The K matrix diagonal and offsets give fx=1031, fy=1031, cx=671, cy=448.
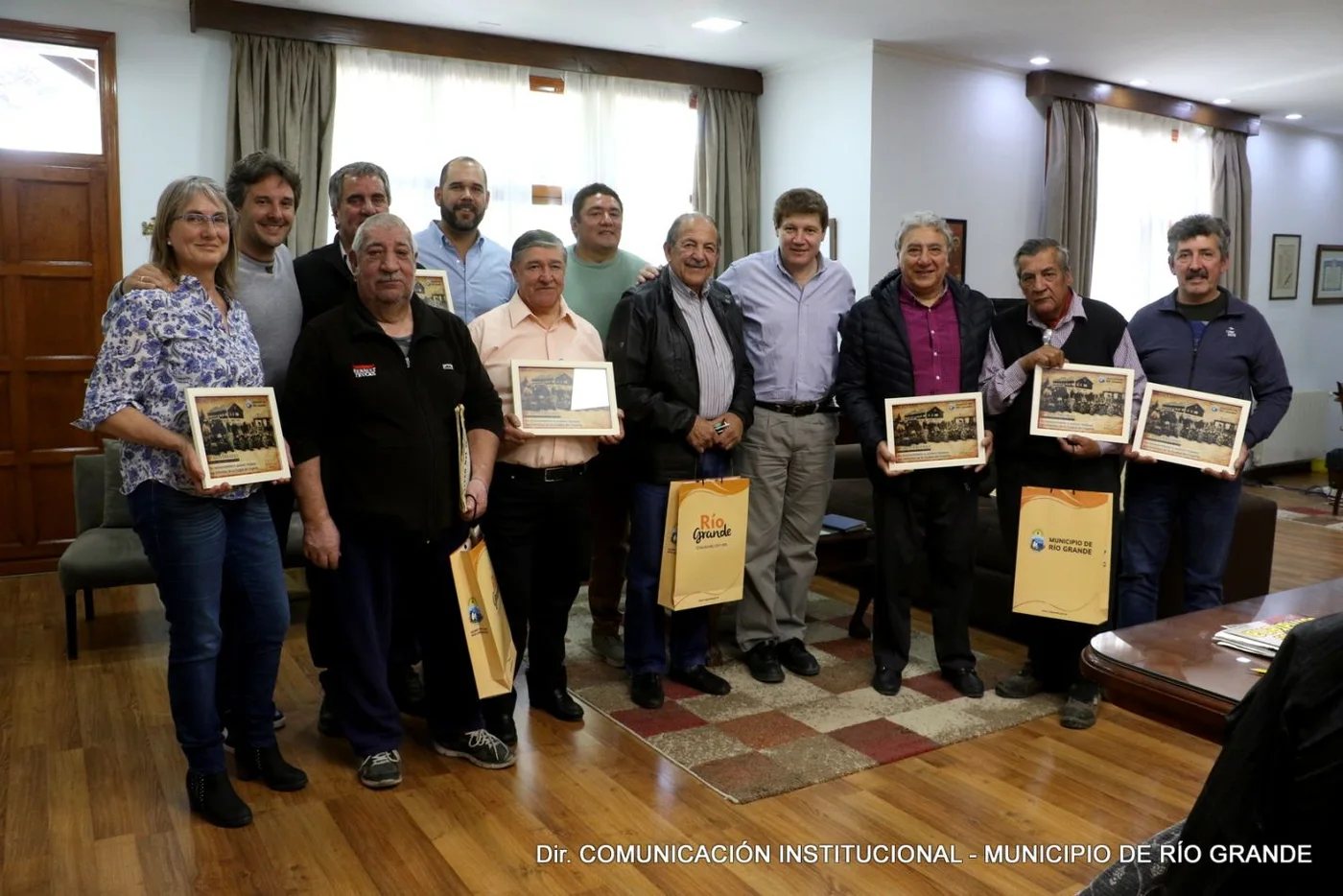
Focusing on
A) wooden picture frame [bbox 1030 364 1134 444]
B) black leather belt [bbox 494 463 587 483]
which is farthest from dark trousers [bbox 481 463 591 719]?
wooden picture frame [bbox 1030 364 1134 444]

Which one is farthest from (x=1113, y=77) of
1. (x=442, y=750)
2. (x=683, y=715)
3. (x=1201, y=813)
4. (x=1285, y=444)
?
(x=1201, y=813)

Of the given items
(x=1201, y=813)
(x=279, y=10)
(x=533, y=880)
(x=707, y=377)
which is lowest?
(x=533, y=880)

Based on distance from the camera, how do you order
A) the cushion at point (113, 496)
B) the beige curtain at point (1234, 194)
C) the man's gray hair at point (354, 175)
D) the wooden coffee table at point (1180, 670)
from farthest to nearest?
the beige curtain at point (1234, 194), the cushion at point (113, 496), the man's gray hair at point (354, 175), the wooden coffee table at point (1180, 670)

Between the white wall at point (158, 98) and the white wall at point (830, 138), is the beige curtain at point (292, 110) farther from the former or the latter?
the white wall at point (830, 138)

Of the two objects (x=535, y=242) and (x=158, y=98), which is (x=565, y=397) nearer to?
(x=535, y=242)

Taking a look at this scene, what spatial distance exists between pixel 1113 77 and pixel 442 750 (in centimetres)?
665

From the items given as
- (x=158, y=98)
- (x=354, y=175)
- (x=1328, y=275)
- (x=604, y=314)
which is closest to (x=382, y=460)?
(x=354, y=175)

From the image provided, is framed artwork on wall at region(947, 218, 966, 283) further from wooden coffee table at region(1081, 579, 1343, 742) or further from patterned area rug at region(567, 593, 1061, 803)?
wooden coffee table at region(1081, 579, 1343, 742)

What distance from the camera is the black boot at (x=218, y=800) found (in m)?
2.54

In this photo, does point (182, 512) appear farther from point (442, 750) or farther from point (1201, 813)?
point (1201, 813)

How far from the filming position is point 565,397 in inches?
118

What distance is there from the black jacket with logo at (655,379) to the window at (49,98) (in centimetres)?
356

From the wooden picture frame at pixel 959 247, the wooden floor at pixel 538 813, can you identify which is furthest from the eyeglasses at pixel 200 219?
the wooden picture frame at pixel 959 247

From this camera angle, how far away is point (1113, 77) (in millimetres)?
7223
